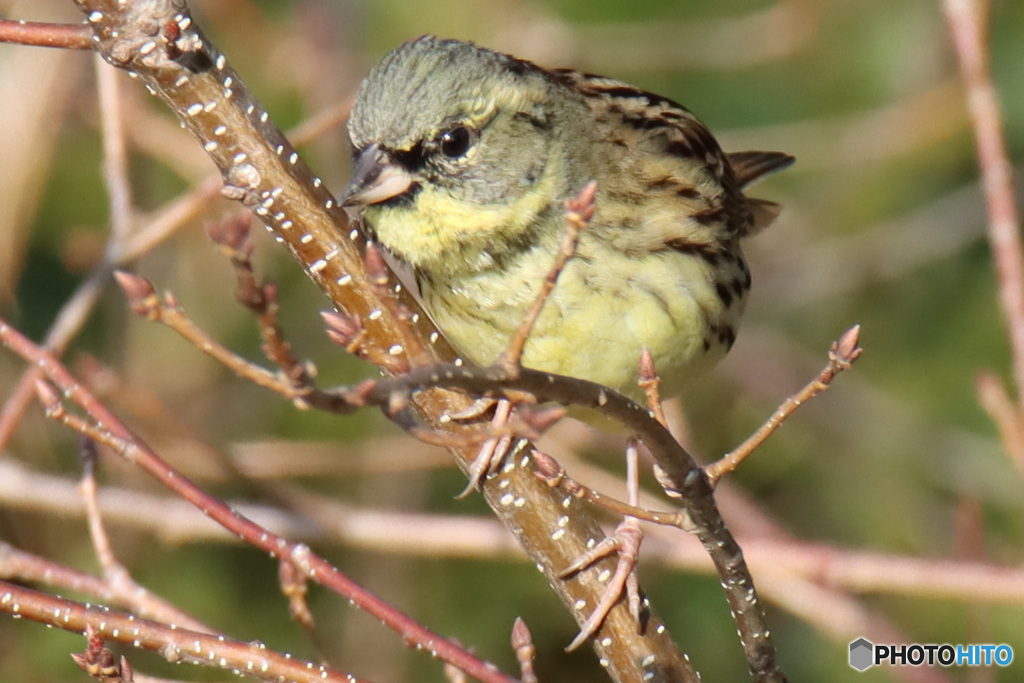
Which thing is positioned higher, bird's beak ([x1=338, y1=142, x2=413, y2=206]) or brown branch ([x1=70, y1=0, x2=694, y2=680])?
bird's beak ([x1=338, y1=142, x2=413, y2=206])

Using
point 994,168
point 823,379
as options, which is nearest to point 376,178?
point 823,379

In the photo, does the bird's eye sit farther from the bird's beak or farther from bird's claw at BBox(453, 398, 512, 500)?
bird's claw at BBox(453, 398, 512, 500)

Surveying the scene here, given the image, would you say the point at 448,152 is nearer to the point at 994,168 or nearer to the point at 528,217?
the point at 528,217

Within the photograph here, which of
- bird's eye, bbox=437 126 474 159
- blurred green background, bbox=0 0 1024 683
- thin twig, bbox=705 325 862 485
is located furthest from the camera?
blurred green background, bbox=0 0 1024 683

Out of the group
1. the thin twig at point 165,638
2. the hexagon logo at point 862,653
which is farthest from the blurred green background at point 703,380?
the thin twig at point 165,638

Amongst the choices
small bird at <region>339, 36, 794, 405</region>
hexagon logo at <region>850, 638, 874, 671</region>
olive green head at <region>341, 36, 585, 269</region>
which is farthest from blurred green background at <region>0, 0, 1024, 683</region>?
olive green head at <region>341, 36, 585, 269</region>

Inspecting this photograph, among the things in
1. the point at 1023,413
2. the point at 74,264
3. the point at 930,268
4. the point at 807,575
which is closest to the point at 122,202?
the point at 74,264

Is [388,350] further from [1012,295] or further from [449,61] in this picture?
[1012,295]
